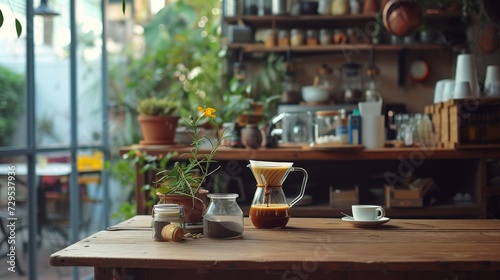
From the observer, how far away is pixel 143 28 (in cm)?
628

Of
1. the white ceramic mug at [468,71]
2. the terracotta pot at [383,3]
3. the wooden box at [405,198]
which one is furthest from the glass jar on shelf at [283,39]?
the wooden box at [405,198]

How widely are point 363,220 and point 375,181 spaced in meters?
1.81

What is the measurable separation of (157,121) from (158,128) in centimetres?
4

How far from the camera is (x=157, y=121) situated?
11.7 ft

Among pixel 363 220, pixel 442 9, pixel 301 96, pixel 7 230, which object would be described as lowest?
pixel 7 230

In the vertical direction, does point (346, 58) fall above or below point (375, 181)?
above

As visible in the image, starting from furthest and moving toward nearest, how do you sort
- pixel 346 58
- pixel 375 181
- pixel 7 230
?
pixel 346 58, pixel 375 181, pixel 7 230

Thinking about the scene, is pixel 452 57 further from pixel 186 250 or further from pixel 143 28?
pixel 186 250

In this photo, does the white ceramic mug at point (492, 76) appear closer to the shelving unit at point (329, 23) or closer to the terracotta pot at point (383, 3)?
the shelving unit at point (329, 23)

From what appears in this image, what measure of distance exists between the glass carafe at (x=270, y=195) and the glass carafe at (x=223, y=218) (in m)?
0.16

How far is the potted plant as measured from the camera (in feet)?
11.7

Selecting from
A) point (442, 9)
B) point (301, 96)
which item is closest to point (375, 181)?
point (301, 96)

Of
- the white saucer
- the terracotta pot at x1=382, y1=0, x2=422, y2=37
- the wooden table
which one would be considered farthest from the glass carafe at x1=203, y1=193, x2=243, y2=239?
the terracotta pot at x1=382, y1=0, x2=422, y2=37

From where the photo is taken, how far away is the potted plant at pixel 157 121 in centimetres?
356
